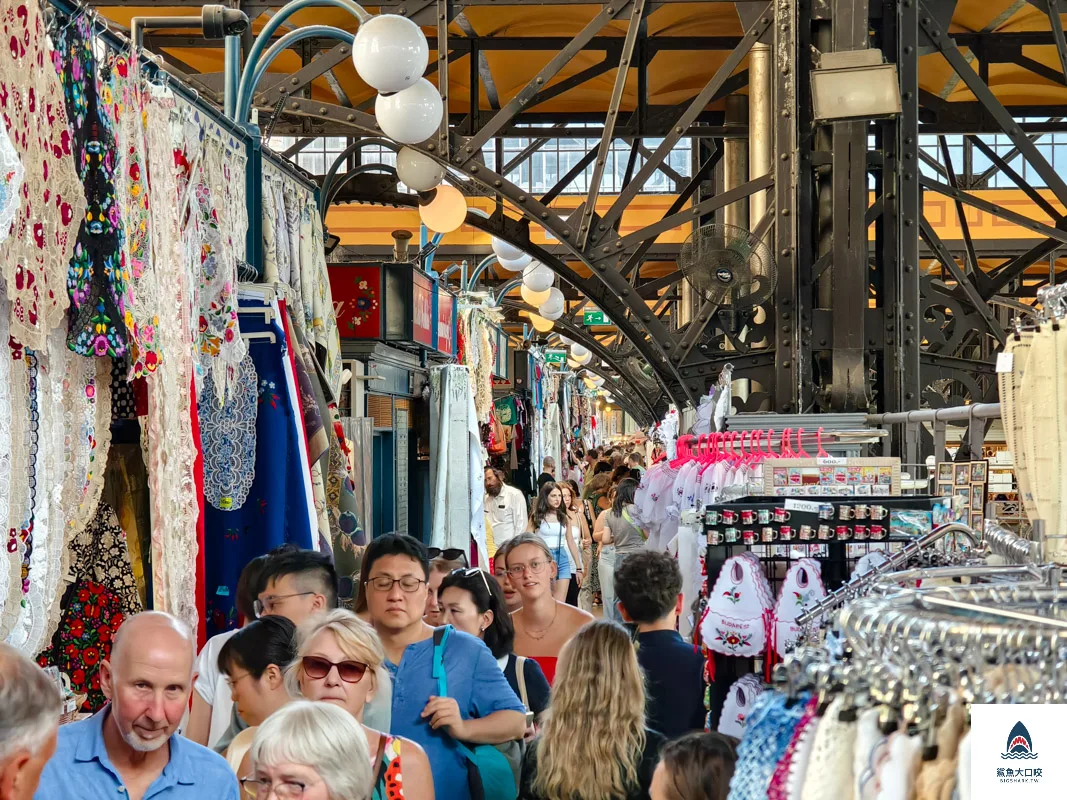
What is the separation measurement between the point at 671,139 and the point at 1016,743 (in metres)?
7.01

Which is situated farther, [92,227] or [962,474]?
[962,474]

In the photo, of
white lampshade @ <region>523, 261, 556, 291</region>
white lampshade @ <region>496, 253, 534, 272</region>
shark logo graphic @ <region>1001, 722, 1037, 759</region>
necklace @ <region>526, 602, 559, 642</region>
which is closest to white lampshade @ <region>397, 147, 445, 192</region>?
white lampshade @ <region>496, 253, 534, 272</region>

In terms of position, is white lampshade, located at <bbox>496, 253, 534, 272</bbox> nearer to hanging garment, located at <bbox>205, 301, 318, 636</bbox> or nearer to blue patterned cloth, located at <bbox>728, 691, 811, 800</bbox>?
hanging garment, located at <bbox>205, 301, 318, 636</bbox>

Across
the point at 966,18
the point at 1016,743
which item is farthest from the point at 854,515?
the point at 966,18

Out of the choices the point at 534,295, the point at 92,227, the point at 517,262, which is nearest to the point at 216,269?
the point at 92,227

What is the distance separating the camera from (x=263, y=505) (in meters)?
4.26

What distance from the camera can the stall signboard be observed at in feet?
23.6

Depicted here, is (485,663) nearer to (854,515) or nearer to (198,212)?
(854,515)

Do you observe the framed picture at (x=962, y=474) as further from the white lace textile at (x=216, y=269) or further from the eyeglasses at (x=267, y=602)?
the white lace textile at (x=216, y=269)

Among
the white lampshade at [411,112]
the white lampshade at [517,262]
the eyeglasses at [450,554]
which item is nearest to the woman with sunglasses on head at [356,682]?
the eyeglasses at [450,554]

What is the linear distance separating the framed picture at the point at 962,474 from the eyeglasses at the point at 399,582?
205 centimetres

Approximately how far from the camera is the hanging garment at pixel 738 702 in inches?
153

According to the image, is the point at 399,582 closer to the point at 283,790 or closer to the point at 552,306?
the point at 283,790

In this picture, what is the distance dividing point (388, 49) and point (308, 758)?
302 cm
